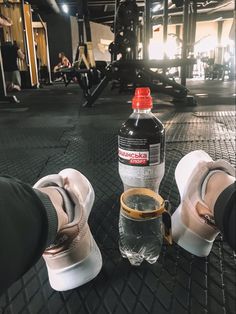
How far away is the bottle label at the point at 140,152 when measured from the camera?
2.32 ft

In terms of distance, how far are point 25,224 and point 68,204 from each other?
193 millimetres

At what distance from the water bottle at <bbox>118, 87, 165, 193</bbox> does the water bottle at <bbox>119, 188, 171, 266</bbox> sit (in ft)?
0.24

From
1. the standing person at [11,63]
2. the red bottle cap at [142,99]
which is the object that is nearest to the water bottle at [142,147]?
the red bottle cap at [142,99]

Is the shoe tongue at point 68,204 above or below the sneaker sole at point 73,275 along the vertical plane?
above

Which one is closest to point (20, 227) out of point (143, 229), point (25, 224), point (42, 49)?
point (25, 224)

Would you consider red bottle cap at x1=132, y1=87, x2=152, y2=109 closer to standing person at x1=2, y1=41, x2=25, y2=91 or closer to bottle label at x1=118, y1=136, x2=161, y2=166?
bottle label at x1=118, y1=136, x2=161, y2=166

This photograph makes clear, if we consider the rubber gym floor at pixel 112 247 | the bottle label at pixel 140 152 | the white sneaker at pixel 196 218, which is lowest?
the rubber gym floor at pixel 112 247

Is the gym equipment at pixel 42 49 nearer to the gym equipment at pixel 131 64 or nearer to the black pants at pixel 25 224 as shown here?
the gym equipment at pixel 131 64

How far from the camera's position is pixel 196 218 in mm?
626

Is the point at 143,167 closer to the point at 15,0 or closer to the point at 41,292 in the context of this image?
the point at 41,292

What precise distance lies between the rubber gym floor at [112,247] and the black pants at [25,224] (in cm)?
21

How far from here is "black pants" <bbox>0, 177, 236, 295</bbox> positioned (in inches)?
14.6

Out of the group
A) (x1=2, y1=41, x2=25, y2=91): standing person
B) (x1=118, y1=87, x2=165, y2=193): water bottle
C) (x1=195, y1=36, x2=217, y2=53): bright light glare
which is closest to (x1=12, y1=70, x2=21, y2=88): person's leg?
(x1=2, y1=41, x2=25, y2=91): standing person

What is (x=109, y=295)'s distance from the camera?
22.6 inches
